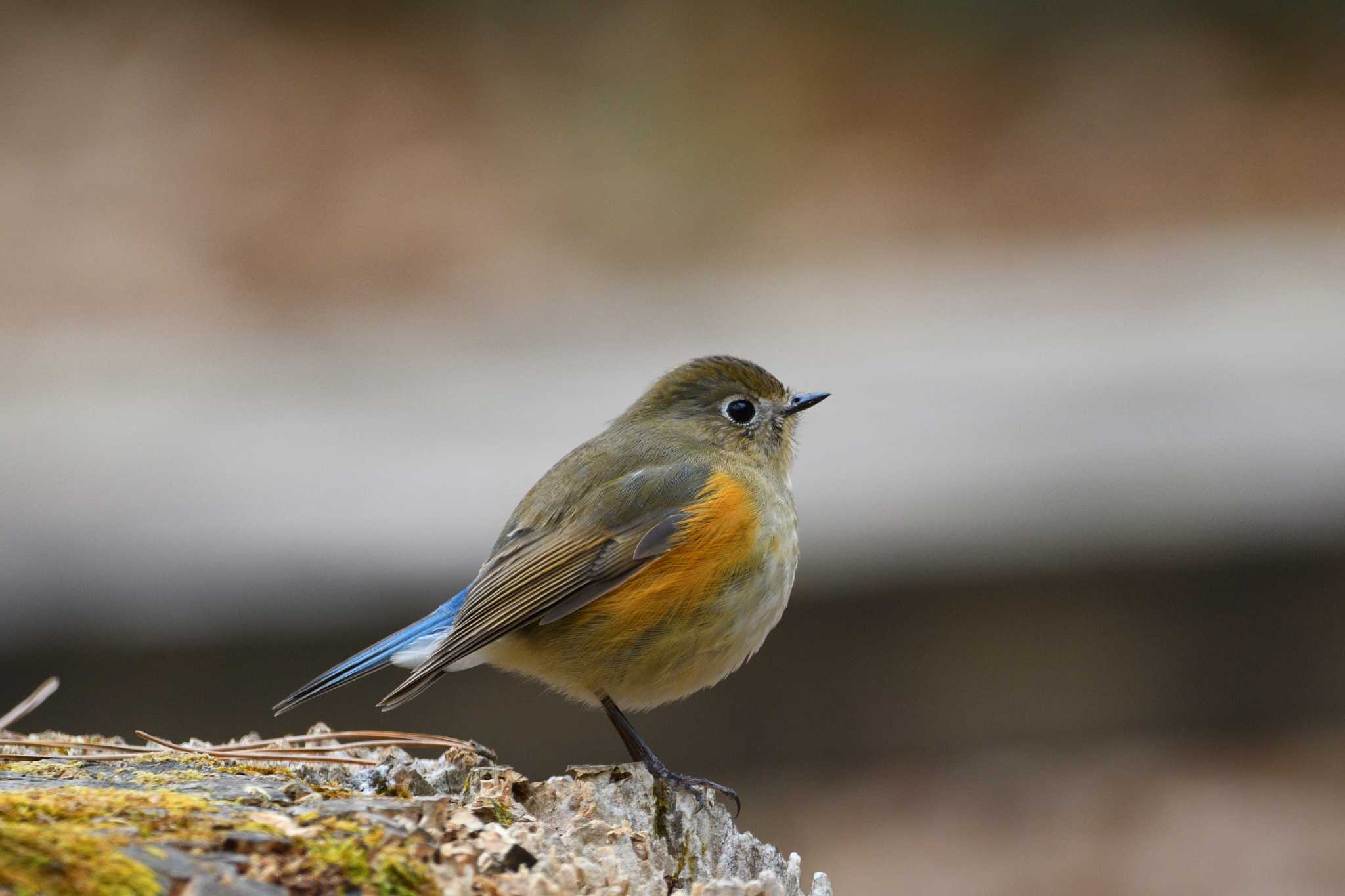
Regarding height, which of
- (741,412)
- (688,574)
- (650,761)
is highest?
(741,412)

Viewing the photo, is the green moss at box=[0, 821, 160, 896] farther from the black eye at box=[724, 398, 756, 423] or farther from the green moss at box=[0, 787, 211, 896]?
the black eye at box=[724, 398, 756, 423]

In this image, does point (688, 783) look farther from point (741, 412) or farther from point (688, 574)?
point (741, 412)

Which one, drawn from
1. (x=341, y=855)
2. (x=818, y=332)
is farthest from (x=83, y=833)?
(x=818, y=332)

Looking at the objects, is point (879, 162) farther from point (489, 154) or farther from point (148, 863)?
point (148, 863)

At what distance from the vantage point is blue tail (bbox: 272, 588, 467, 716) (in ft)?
11.3

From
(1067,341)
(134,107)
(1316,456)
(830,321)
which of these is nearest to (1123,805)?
(1316,456)

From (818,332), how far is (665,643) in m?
4.88

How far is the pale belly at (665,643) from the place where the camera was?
3.47 meters

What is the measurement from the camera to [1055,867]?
5.64 metres

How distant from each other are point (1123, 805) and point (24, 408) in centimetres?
545

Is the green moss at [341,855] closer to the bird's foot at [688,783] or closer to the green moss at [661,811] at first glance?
the green moss at [661,811]

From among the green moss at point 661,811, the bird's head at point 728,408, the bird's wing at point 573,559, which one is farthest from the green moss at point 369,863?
the bird's head at point 728,408

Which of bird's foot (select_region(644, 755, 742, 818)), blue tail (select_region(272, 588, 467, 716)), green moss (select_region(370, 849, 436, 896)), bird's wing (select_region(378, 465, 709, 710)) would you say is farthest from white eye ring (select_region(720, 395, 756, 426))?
green moss (select_region(370, 849, 436, 896))

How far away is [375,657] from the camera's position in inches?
146
